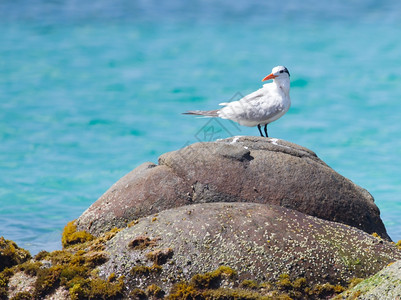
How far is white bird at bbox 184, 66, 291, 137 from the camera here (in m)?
9.95

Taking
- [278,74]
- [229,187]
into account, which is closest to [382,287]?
[229,187]

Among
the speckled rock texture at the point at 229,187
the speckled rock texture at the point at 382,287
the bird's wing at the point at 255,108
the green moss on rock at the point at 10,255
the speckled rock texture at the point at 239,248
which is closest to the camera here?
the speckled rock texture at the point at 382,287

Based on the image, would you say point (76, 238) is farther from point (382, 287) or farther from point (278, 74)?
point (382, 287)

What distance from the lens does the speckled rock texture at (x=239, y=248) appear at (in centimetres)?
696

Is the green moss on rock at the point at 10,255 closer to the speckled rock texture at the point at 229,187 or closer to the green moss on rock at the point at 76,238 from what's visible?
the green moss on rock at the point at 76,238

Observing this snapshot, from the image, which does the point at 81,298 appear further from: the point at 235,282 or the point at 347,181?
the point at 347,181

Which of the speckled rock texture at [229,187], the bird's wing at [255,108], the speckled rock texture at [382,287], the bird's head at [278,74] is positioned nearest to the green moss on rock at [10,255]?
the speckled rock texture at [229,187]

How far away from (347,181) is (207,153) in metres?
2.28

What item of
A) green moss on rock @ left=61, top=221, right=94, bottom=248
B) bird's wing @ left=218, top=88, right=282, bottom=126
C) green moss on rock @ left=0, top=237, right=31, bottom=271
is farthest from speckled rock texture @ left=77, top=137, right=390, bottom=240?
green moss on rock @ left=0, top=237, right=31, bottom=271

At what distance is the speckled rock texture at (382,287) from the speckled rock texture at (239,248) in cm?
99

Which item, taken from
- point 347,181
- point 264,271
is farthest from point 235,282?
point 347,181

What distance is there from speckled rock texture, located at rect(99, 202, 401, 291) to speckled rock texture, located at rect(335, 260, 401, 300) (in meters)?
0.99

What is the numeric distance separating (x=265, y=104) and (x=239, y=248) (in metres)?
3.49

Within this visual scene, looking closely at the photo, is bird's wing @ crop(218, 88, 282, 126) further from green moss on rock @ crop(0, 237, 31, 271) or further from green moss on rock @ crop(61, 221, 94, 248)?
green moss on rock @ crop(0, 237, 31, 271)
